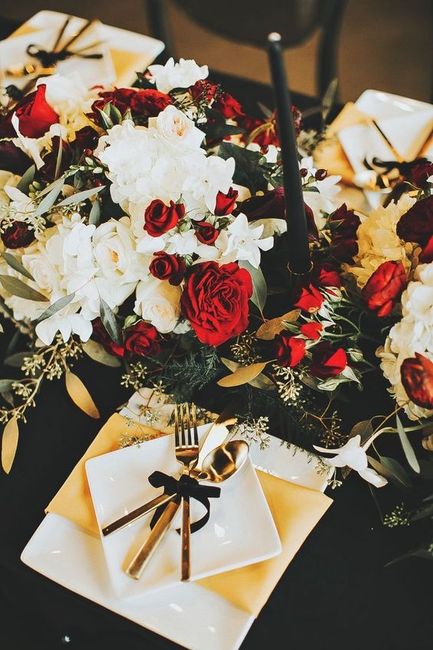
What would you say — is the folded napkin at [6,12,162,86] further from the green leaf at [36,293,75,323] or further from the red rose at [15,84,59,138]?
the green leaf at [36,293,75,323]

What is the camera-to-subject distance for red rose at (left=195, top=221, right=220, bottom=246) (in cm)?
97

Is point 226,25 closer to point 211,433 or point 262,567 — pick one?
point 211,433

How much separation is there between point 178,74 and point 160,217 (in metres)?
0.33

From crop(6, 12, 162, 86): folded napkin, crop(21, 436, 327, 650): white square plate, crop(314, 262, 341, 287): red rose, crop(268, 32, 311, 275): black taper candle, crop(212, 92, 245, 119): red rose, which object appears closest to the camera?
crop(268, 32, 311, 275): black taper candle

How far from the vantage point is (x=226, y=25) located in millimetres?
2254

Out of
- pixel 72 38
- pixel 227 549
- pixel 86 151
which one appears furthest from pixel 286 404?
pixel 72 38

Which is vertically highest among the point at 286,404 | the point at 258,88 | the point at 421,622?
the point at 258,88

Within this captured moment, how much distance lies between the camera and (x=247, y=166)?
115 cm

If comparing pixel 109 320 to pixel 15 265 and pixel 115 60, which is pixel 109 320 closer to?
pixel 15 265

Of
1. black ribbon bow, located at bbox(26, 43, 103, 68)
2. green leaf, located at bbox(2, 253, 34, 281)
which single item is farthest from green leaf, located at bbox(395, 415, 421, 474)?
black ribbon bow, located at bbox(26, 43, 103, 68)

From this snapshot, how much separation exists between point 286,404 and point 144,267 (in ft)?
0.99

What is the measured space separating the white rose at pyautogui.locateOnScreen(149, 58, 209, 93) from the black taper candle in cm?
35

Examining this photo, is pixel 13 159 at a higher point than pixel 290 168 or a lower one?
lower

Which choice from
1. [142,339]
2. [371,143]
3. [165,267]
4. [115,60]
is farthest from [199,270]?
[115,60]
